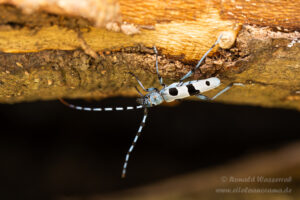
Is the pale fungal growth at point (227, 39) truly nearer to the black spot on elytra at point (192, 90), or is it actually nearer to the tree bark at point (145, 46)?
the tree bark at point (145, 46)

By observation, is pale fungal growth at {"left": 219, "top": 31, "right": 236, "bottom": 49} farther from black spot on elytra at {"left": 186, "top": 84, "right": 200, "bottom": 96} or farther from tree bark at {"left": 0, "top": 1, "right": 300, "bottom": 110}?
black spot on elytra at {"left": 186, "top": 84, "right": 200, "bottom": 96}

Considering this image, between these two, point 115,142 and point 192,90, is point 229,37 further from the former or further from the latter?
point 115,142

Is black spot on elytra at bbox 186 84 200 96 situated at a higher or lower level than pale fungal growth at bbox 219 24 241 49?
lower

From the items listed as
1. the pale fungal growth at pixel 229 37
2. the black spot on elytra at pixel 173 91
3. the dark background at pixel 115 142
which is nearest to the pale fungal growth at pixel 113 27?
the pale fungal growth at pixel 229 37

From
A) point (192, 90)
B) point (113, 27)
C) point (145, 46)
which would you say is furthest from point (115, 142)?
point (113, 27)

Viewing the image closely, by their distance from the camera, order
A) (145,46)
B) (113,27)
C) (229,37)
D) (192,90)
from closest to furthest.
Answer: (113,27) < (229,37) < (145,46) < (192,90)

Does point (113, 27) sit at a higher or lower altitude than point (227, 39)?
higher

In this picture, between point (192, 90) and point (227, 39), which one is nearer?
point (227, 39)

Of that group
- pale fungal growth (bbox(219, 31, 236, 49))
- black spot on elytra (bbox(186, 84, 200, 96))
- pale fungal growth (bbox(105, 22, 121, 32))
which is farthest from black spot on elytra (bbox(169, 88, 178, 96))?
pale fungal growth (bbox(105, 22, 121, 32))

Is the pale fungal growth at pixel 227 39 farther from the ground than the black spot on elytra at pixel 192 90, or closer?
farther from the ground
